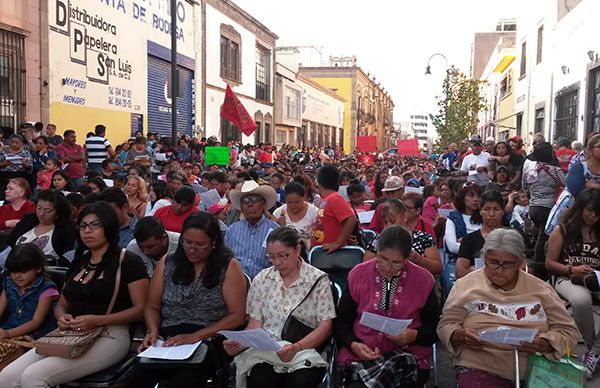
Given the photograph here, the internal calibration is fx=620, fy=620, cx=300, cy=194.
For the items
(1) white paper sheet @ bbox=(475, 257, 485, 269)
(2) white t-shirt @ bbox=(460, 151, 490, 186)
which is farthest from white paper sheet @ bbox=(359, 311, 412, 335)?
(2) white t-shirt @ bbox=(460, 151, 490, 186)

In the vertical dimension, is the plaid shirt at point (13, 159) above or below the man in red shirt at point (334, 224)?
above

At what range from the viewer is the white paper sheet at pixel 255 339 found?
371 cm

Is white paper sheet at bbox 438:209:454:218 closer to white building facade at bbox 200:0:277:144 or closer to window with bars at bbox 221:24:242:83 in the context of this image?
white building facade at bbox 200:0:277:144

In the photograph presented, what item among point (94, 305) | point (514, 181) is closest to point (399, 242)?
point (94, 305)

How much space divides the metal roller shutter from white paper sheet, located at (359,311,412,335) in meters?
16.9

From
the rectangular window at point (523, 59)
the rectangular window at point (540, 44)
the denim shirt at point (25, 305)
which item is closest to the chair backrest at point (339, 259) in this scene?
the denim shirt at point (25, 305)

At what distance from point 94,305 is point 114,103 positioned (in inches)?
532

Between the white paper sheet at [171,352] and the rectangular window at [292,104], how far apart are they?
33466 mm

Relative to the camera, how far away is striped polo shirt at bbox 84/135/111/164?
1323 centimetres

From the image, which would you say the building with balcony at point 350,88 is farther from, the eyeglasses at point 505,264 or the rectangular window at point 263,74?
the eyeglasses at point 505,264

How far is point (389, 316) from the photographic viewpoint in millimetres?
4035

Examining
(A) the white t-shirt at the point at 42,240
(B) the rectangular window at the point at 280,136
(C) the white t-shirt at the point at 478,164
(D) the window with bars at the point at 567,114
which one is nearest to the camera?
(A) the white t-shirt at the point at 42,240

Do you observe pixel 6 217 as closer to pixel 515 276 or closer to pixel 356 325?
pixel 356 325

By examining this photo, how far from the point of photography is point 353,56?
232 ft
